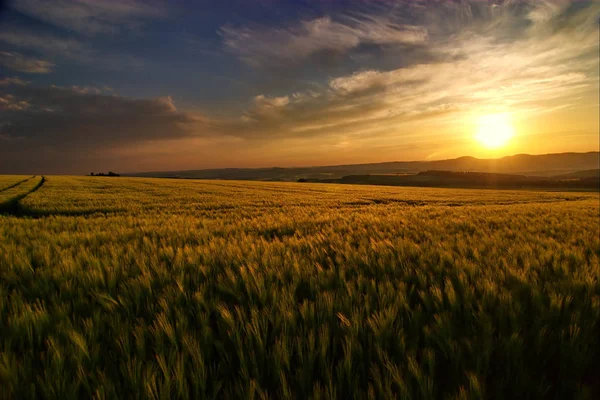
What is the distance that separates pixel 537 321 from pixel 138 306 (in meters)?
2.44

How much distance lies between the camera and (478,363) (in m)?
1.25

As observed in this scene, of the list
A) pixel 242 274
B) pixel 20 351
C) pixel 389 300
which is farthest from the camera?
pixel 242 274

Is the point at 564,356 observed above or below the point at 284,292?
below

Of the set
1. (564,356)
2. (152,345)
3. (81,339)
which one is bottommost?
(564,356)

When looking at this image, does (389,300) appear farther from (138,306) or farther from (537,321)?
(138,306)

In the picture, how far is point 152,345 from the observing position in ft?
4.64

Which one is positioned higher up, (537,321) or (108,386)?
(108,386)

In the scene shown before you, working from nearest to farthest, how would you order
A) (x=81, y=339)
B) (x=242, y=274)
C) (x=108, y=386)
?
(x=108, y=386) < (x=81, y=339) < (x=242, y=274)

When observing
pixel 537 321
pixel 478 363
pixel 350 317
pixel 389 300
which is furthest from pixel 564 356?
pixel 350 317

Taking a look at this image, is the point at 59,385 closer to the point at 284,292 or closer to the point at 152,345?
the point at 152,345

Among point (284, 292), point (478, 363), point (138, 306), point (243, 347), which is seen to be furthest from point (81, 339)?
point (478, 363)

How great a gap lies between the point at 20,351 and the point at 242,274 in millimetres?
1282

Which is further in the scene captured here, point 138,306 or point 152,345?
point 138,306

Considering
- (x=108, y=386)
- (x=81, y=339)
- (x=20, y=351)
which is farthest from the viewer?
(x=20, y=351)
